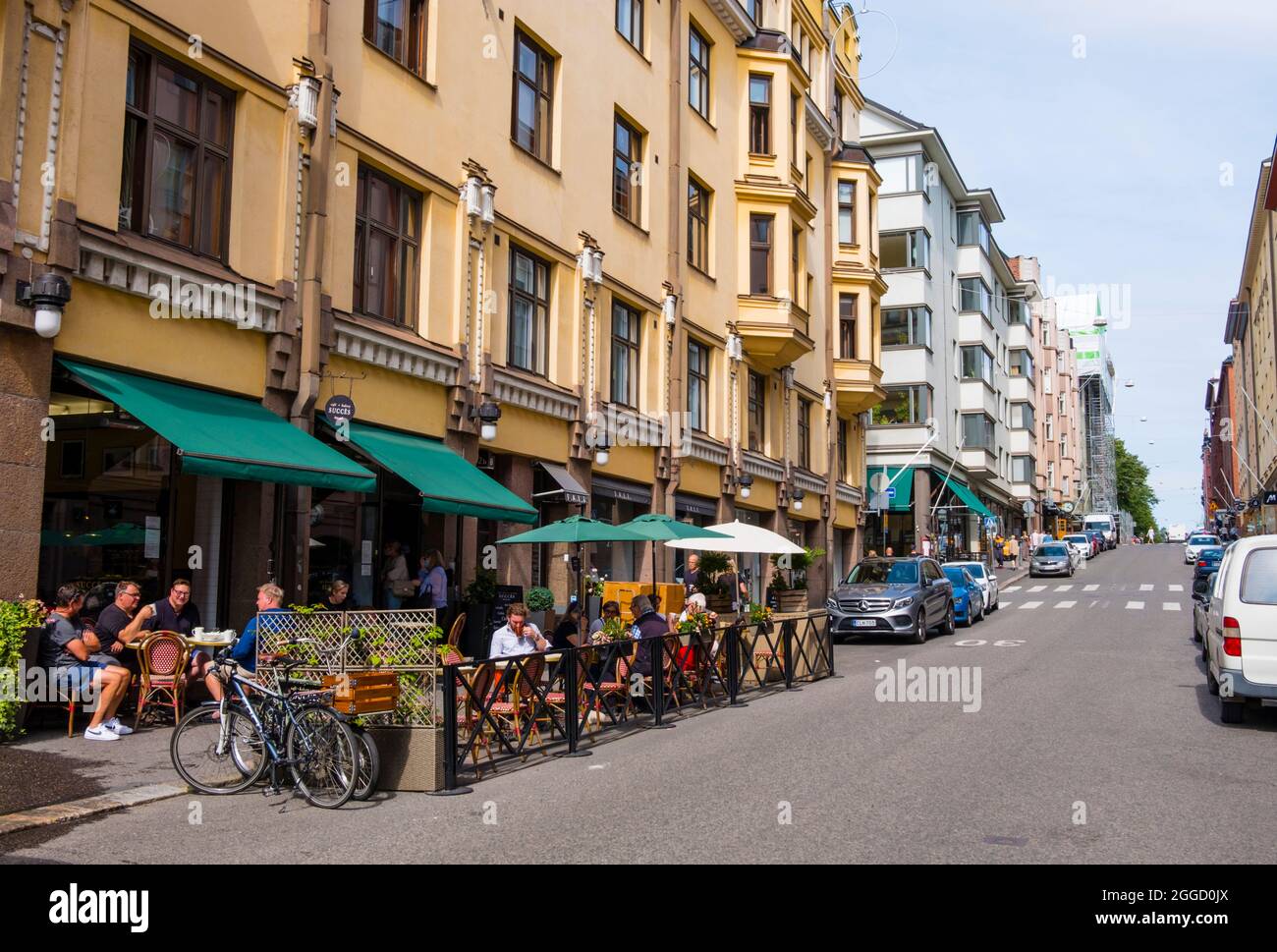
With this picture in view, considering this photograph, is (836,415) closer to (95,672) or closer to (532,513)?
(532,513)

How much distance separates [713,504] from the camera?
28.4 meters

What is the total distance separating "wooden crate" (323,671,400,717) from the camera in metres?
8.87

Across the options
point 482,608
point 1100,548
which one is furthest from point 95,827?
point 1100,548

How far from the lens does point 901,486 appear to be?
4753cm

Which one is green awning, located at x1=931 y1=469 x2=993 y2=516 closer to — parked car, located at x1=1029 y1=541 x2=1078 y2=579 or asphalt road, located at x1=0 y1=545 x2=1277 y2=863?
parked car, located at x1=1029 y1=541 x2=1078 y2=579

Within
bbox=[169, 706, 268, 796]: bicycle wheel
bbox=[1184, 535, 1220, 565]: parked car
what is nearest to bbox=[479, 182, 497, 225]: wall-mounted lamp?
bbox=[169, 706, 268, 796]: bicycle wheel

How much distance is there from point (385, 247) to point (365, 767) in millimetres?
9639

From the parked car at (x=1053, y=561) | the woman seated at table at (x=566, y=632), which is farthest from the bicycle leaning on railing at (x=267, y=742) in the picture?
the parked car at (x=1053, y=561)

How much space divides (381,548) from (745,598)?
966 centimetres

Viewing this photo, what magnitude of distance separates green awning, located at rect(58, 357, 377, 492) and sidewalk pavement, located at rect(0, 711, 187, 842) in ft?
8.79

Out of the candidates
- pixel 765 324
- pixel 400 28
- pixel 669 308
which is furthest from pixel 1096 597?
pixel 400 28

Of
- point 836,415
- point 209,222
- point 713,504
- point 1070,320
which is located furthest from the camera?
point 1070,320

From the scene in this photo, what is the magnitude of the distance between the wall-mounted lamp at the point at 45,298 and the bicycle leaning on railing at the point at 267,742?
3771mm

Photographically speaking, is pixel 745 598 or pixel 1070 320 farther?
pixel 1070 320
